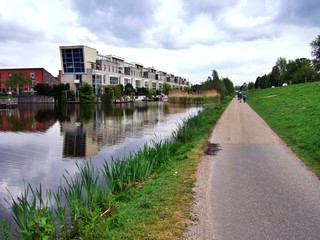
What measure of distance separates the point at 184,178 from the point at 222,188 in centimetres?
125

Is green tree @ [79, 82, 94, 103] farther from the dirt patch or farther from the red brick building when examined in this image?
the dirt patch

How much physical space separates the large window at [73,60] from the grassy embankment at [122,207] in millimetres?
73517

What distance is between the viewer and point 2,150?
15414 millimetres

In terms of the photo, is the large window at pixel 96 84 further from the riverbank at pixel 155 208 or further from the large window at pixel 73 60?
the riverbank at pixel 155 208

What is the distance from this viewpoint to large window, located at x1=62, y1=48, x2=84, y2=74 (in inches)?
3100

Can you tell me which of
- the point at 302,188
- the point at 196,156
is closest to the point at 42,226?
the point at 302,188

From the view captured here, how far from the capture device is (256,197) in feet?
21.5

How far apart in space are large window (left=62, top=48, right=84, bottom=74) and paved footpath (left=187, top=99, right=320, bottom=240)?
73.0 metres

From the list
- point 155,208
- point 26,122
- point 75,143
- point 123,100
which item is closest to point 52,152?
point 75,143

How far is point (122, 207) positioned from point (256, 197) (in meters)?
2.84

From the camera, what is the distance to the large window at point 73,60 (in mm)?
→ 78750

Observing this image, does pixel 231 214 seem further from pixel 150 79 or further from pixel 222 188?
pixel 150 79

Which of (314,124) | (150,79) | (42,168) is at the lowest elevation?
(42,168)

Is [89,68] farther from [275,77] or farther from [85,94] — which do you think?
[275,77]
